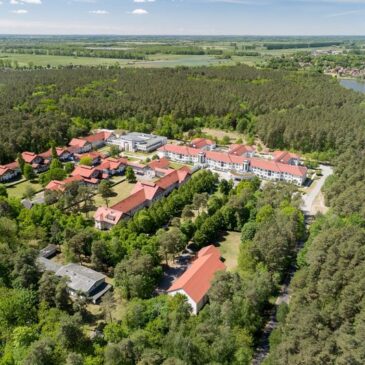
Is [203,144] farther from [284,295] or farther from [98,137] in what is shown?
[284,295]

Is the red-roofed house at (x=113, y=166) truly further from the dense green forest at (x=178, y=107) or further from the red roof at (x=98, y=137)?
the dense green forest at (x=178, y=107)

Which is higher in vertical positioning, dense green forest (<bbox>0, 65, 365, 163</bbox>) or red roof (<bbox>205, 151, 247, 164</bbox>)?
dense green forest (<bbox>0, 65, 365, 163</bbox>)

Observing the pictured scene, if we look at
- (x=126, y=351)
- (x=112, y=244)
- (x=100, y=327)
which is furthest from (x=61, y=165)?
(x=126, y=351)

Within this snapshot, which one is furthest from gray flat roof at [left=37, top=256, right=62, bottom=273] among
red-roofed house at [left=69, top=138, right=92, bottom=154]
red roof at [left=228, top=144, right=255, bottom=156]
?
red roof at [left=228, top=144, right=255, bottom=156]

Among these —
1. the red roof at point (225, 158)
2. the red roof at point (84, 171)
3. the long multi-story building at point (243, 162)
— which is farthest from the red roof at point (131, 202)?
the red roof at point (225, 158)

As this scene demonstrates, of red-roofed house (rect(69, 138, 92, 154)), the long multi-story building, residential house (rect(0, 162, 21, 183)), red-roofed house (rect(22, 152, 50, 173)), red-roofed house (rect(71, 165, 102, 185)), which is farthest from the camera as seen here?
red-roofed house (rect(69, 138, 92, 154))

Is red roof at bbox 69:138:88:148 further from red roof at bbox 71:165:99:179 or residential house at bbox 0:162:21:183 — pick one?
red roof at bbox 71:165:99:179
